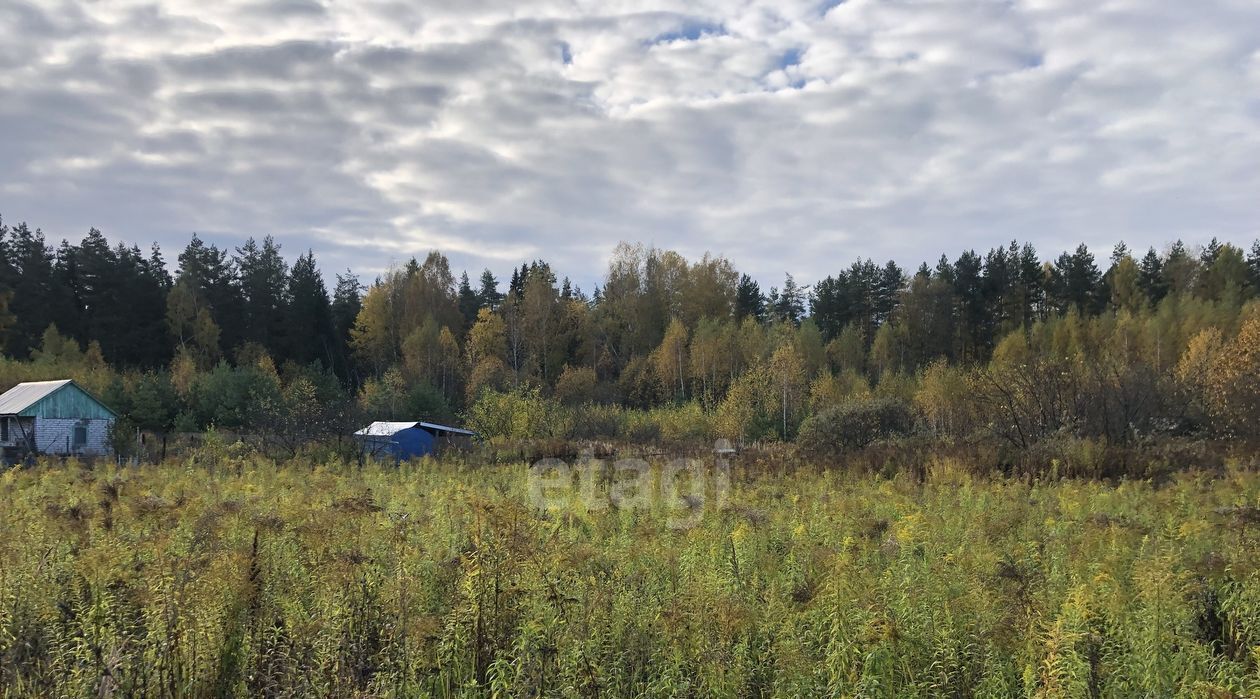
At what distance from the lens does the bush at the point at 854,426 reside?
72.2 feet

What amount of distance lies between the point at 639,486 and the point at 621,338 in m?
44.0

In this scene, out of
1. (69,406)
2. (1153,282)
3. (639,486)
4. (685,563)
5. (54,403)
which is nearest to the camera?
(685,563)

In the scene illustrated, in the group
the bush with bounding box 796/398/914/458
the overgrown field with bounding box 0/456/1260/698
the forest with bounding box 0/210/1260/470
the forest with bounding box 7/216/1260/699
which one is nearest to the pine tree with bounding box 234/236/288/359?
the forest with bounding box 0/210/1260/470

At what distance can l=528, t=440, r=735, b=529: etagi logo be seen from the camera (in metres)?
8.70

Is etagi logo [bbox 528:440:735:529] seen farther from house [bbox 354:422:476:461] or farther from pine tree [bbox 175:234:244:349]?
pine tree [bbox 175:234:244:349]

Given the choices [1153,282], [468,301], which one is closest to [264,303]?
[468,301]

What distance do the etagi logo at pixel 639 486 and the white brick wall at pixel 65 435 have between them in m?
19.8

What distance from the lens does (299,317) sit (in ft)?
179

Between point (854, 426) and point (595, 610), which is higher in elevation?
point (595, 610)

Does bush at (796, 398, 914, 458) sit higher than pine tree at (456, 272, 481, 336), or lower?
lower

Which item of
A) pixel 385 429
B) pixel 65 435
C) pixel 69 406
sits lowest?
pixel 385 429

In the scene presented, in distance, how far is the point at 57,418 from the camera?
27.2 m

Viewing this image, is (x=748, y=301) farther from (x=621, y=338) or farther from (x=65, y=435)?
(x=65, y=435)

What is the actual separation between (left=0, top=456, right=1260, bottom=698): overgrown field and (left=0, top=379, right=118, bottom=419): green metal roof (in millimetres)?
24974
